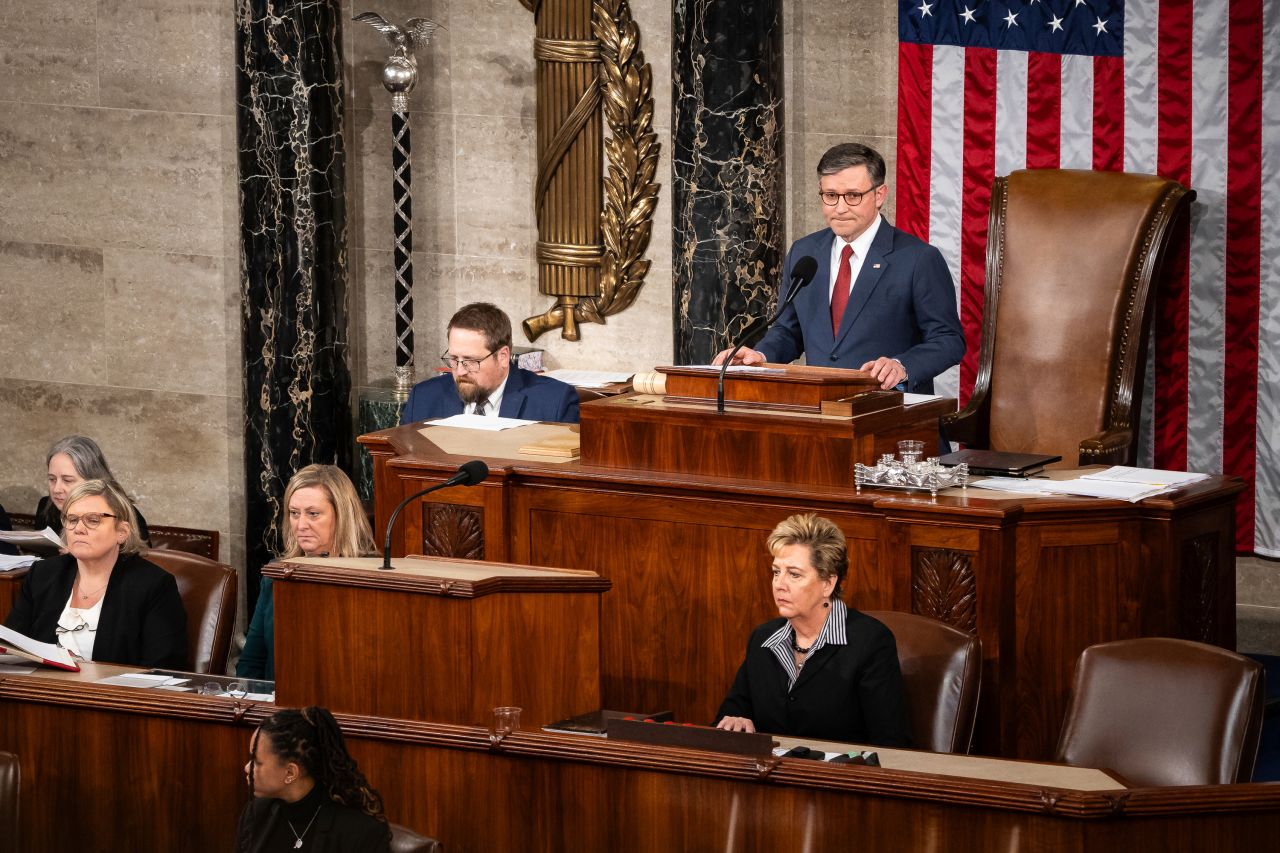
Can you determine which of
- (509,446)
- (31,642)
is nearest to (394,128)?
(509,446)

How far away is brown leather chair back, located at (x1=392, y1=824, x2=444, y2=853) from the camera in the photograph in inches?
145

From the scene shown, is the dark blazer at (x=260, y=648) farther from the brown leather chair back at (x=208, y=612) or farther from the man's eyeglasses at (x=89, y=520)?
the man's eyeglasses at (x=89, y=520)

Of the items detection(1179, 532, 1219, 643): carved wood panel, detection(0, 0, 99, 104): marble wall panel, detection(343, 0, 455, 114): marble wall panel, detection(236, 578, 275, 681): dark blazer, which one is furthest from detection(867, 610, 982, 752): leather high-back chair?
detection(0, 0, 99, 104): marble wall panel

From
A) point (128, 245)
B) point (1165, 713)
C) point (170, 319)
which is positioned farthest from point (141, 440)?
point (1165, 713)

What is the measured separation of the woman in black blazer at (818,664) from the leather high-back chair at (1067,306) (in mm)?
2631

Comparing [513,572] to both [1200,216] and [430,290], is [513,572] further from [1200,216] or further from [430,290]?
[430,290]

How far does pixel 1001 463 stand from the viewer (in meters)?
5.48

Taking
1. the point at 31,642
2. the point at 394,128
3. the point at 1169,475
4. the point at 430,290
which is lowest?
the point at 31,642

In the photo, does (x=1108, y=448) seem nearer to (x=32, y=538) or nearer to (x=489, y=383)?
(x=489, y=383)

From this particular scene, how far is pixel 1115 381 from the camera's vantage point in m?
7.17

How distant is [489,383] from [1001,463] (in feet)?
6.36

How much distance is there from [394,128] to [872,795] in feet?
19.3

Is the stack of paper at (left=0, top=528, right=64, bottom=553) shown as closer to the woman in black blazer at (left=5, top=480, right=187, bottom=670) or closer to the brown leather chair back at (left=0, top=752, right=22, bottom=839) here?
the woman in black blazer at (left=5, top=480, right=187, bottom=670)

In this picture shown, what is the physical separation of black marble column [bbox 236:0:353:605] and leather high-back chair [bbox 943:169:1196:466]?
3.08m
